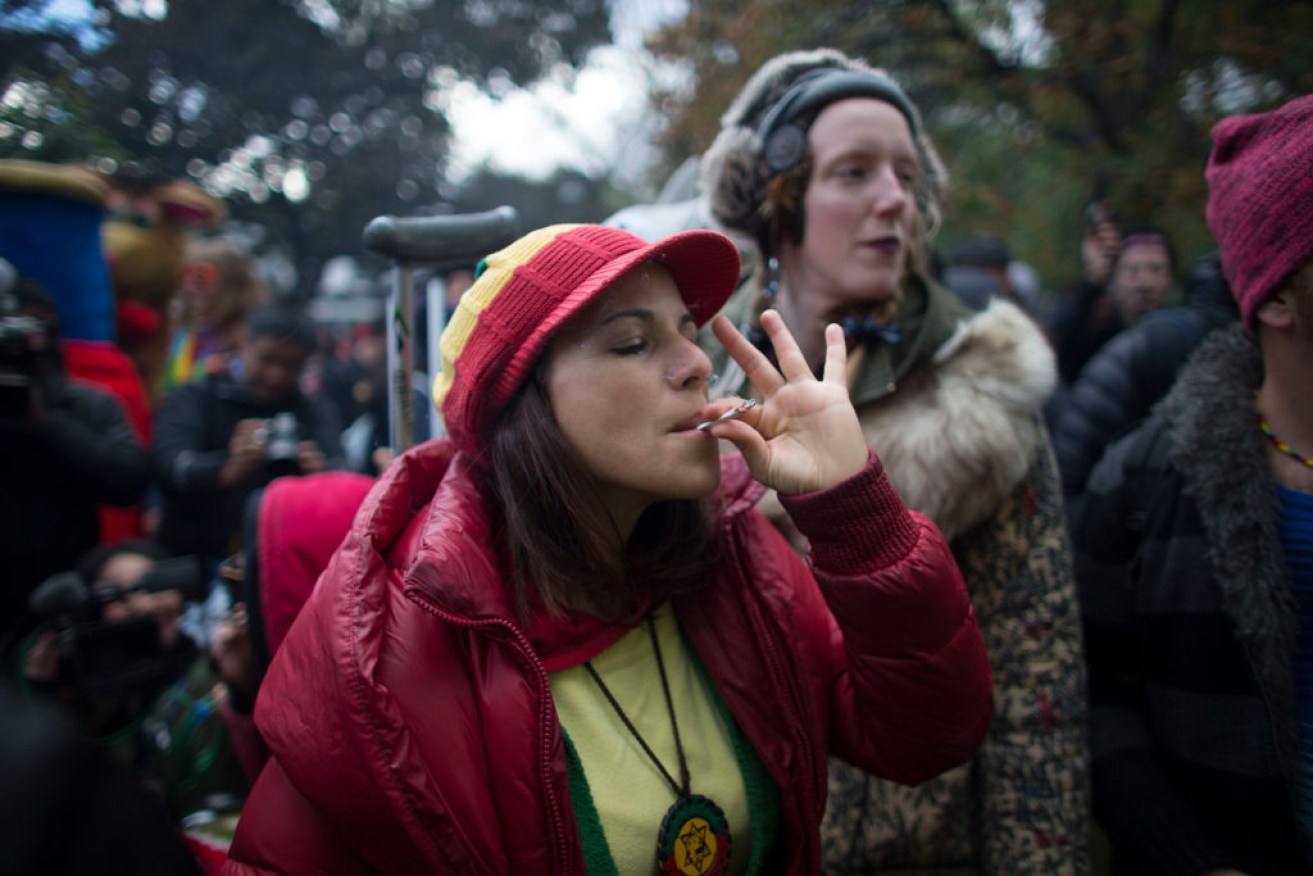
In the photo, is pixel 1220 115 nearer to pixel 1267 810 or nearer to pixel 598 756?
pixel 1267 810

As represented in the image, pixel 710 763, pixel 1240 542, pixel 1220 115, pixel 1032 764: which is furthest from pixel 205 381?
pixel 1220 115

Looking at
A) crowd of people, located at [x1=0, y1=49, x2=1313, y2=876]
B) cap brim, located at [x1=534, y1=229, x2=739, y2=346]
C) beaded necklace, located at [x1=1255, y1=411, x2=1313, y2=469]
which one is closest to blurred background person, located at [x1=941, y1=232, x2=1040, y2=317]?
crowd of people, located at [x1=0, y1=49, x2=1313, y2=876]

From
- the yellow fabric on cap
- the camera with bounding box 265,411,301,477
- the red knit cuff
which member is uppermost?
the yellow fabric on cap

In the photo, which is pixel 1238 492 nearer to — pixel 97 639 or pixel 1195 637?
pixel 1195 637

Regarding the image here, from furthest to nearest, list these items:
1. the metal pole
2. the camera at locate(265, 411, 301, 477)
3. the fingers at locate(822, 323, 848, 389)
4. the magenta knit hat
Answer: the camera at locate(265, 411, 301, 477) → the metal pole → the magenta knit hat → the fingers at locate(822, 323, 848, 389)

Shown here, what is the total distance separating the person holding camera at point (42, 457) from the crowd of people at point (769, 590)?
6 centimetres

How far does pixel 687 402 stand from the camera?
1.41 meters

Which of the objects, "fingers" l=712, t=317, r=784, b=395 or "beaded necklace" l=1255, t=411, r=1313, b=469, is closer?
"fingers" l=712, t=317, r=784, b=395

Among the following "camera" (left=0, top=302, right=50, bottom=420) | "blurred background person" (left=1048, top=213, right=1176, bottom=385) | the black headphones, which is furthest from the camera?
"blurred background person" (left=1048, top=213, right=1176, bottom=385)

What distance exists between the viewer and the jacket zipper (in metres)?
1.23

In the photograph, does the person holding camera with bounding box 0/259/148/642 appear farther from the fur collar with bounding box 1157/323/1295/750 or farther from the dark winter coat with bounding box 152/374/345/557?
the fur collar with bounding box 1157/323/1295/750

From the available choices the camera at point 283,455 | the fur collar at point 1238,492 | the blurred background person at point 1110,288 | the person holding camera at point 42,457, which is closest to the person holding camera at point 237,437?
the camera at point 283,455

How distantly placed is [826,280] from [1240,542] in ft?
3.45

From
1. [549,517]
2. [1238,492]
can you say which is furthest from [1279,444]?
[549,517]
